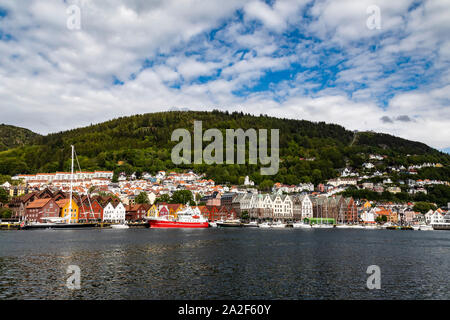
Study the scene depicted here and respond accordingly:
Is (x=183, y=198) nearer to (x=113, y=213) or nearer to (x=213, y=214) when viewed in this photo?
(x=213, y=214)

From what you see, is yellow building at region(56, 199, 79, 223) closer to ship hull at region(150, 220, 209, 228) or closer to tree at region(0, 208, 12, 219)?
tree at region(0, 208, 12, 219)

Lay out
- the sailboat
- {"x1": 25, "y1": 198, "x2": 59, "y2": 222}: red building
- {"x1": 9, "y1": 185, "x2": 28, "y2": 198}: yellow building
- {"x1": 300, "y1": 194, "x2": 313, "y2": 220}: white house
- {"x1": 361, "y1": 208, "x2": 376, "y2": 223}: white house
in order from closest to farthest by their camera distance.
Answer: the sailboat → {"x1": 25, "y1": 198, "x2": 59, "y2": 222}: red building → {"x1": 300, "y1": 194, "x2": 313, "y2": 220}: white house → {"x1": 361, "y1": 208, "x2": 376, "y2": 223}: white house → {"x1": 9, "y1": 185, "x2": 28, "y2": 198}: yellow building

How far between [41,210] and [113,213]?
67.7 feet

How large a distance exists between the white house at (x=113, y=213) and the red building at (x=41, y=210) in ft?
48.2

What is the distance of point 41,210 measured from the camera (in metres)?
95.9

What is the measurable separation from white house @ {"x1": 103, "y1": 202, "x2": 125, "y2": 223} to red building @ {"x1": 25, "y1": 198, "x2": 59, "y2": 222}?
1470cm

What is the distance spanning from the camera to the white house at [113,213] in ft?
357

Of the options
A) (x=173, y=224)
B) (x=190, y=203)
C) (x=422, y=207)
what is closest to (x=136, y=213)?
A: (x=190, y=203)

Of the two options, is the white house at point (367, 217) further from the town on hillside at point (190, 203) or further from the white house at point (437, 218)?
the white house at point (437, 218)

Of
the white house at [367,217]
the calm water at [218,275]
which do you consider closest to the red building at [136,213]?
the white house at [367,217]

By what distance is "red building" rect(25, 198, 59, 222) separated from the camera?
95.7 metres

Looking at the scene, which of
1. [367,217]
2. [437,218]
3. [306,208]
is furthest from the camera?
[367,217]

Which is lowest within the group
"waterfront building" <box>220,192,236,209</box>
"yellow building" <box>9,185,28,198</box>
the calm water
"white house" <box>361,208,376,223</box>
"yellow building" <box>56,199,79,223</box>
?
"white house" <box>361,208,376,223</box>

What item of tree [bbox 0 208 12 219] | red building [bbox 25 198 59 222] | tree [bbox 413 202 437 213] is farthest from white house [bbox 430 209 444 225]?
tree [bbox 0 208 12 219]
